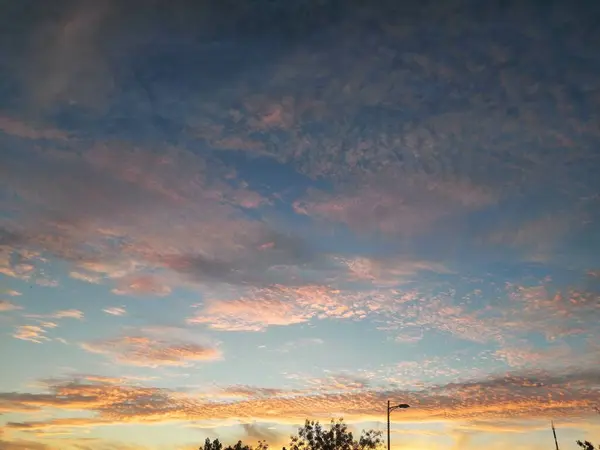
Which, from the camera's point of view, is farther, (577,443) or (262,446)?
(262,446)

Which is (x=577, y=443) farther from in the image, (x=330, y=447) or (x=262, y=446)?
(x=262, y=446)

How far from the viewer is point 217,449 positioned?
70.4 metres

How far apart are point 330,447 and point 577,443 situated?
27.2m

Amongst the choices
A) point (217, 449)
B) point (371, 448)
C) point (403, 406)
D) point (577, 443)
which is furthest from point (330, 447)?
point (577, 443)

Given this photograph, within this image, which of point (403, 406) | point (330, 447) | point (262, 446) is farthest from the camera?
point (262, 446)

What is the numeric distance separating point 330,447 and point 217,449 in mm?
22086

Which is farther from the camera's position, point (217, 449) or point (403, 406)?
point (217, 449)

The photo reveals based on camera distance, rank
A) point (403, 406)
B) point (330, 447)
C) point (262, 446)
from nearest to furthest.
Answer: point (403, 406), point (330, 447), point (262, 446)

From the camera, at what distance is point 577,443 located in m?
55.7

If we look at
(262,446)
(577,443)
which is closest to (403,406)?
(577,443)

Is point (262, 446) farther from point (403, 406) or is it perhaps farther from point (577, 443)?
point (577, 443)

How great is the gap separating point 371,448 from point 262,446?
20062mm

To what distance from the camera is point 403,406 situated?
139 feet

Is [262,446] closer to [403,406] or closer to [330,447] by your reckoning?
[330,447]
